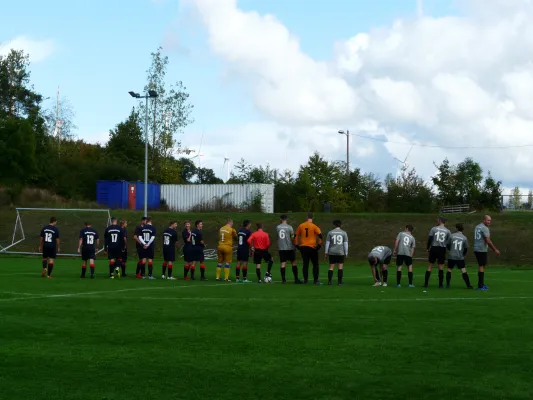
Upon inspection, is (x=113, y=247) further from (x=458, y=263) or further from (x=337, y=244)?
(x=458, y=263)

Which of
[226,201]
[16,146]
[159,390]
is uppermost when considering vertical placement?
[16,146]

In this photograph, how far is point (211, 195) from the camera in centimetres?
6156

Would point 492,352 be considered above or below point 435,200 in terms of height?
below

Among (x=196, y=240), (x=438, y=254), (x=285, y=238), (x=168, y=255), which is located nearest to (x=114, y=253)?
(x=168, y=255)

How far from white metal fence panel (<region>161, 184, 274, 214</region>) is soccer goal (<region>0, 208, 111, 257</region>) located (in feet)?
37.1

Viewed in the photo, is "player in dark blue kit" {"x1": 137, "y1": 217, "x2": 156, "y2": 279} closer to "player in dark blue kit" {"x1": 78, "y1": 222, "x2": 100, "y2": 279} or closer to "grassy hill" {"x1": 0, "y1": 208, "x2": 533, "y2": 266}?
"player in dark blue kit" {"x1": 78, "y1": 222, "x2": 100, "y2": 279}

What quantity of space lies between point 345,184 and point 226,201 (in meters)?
12.7

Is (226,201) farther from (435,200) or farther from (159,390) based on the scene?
(159,390)

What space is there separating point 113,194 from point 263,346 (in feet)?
169

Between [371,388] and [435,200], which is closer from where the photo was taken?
[371,388]

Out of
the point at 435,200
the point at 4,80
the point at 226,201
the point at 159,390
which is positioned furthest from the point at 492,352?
the point at 4,80

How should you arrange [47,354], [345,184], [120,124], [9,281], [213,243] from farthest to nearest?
[120,124]
[345,184]
[213,243]
[9,281]
[47,354]

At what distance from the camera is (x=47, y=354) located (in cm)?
1008

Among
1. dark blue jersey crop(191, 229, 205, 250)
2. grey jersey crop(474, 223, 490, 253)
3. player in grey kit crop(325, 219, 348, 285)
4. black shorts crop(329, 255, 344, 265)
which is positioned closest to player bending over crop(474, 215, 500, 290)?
grey jersey crop(474, 223, 490, 253)
